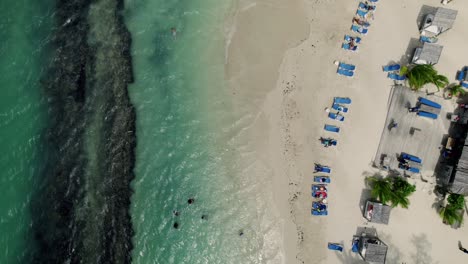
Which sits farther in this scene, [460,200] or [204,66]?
[204,66]

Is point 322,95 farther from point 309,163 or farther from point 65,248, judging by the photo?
point 65,248

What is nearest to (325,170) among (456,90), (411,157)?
(411,157)

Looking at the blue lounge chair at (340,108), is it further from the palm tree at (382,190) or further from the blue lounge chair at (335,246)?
the blue lounge chair at (335,246)

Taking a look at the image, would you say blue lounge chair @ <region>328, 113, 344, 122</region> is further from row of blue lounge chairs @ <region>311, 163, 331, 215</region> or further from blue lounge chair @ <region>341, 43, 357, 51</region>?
blue lounge chair @ <region>341, 43, 357, 51</region>

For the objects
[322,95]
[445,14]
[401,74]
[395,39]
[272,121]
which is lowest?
[272,121]

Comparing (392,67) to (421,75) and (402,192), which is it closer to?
(421,75)

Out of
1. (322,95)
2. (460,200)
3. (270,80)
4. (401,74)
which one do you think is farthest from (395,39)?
(460,200)
